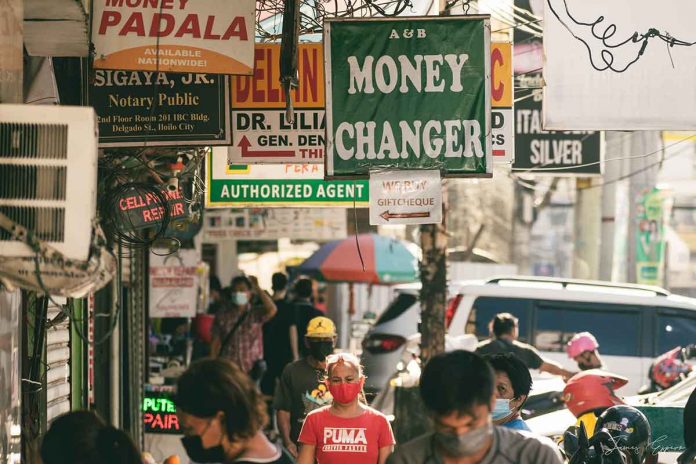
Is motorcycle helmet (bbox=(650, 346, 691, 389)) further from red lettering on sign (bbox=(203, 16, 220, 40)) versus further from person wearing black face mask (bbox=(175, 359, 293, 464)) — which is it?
person wearing black face mask (bbox=(175, 359, 293, 464))

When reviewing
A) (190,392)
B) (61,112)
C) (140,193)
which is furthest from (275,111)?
(190,392)

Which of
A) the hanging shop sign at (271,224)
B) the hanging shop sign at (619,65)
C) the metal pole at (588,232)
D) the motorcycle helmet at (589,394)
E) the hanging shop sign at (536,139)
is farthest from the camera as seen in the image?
the metal pole at (588,232)

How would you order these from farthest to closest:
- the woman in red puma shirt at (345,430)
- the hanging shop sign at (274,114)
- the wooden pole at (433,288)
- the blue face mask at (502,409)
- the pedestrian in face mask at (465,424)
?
the wooden pole at (433,288), the hanging shop sign at (274,114), the woman in red puma shirt at (345,430), the blue face mask at (502,409), the pedestrian in face mask at (465,424)

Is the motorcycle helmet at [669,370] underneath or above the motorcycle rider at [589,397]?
underneath

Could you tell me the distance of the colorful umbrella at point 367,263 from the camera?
24234 millimetres

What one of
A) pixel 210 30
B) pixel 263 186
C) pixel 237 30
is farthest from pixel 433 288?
pixel 210 30

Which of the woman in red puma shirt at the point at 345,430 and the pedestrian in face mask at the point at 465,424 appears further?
the woman in red puma shirt at the point at 345,430

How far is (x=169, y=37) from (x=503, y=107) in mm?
3230

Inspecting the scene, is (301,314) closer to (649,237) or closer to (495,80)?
(495,80)

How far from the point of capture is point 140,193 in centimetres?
905

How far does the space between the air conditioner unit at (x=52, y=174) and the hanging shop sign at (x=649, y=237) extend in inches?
642

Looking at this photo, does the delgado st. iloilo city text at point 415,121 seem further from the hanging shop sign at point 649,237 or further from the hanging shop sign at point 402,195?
the hanging shop sign at point 649,237

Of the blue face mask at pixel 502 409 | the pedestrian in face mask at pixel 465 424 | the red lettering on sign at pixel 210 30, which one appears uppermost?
the red lettering on sign at pixel 210 30

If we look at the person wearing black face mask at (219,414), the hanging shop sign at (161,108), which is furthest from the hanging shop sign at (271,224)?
the person wearing black face mask at (219,414)
